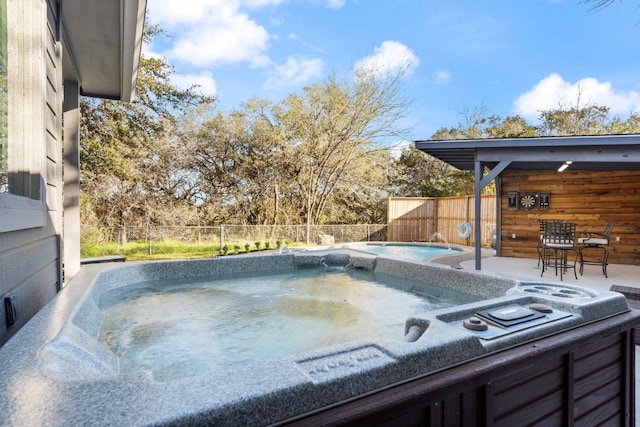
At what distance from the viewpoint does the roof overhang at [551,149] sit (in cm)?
487

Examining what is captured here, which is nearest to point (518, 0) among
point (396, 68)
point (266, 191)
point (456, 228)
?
point (396, 68)

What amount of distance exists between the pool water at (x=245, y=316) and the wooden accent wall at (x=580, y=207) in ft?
17.3

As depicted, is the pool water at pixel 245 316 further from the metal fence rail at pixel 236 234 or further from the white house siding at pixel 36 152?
the metal fence rail at pixel 236 234

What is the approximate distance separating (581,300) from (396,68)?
1141 centimetres

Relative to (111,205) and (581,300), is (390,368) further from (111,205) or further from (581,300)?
(111,205)

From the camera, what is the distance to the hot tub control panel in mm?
1495

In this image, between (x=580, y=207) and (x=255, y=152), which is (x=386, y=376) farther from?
(x=255, y=152)

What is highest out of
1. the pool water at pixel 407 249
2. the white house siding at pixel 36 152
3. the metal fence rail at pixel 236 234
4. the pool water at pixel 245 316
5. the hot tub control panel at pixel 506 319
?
the white house siding at pixel 36 152

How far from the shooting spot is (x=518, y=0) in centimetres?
1244

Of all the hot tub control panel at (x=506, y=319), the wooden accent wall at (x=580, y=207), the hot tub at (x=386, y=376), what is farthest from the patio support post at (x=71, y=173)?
the wooden accent wall at (x=580, y=207)

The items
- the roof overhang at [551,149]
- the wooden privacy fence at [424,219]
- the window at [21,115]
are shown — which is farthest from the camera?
the wooden privacy fence at [424,219]

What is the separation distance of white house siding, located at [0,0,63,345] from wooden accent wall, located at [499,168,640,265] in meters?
8.39

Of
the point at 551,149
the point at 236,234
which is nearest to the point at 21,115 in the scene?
the point at 551,149

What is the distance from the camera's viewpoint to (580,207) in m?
7.39
